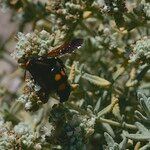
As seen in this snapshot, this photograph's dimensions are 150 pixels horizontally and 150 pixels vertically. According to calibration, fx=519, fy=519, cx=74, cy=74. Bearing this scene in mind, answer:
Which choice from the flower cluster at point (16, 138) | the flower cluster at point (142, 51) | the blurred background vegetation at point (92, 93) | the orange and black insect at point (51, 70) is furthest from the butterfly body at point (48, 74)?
the flower cluster at point (142, 51)

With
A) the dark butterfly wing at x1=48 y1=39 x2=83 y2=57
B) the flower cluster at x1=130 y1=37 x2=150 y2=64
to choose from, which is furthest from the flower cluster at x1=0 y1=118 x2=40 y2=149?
the flower cluster at x1=130 y1=37 x2=150 y2=64

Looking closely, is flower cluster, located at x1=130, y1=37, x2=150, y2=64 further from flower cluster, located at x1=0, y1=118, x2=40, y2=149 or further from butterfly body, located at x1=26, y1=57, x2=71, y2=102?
flower cluster, located at x1=0, y1=118, x2=40, y2=149

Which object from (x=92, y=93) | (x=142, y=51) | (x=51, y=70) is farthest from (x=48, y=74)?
(x=92, y=93)

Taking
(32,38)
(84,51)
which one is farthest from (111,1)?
(84,51)

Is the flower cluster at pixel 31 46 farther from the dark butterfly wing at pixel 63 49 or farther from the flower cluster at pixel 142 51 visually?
the flower cluster at pixel 142 51

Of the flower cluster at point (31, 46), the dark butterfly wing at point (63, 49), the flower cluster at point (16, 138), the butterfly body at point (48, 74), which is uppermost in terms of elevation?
the flower cluster at point (31, 46)

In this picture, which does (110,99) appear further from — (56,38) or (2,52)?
(2,52)
